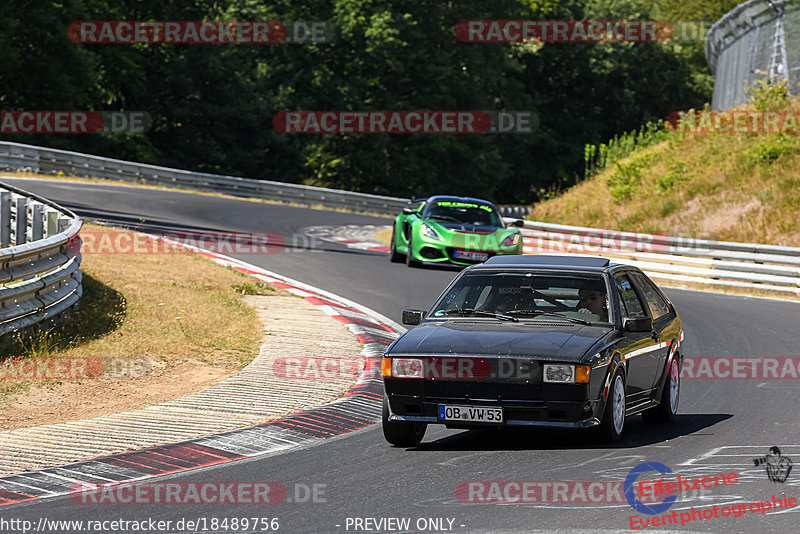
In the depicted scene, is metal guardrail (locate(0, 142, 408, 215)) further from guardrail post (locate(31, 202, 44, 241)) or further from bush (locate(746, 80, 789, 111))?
guardrail post (locate(31, 202, 44, 241))

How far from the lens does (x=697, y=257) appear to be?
909 inches

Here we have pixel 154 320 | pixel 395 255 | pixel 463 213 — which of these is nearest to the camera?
pixel 154 320

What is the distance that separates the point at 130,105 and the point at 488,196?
2068 cm

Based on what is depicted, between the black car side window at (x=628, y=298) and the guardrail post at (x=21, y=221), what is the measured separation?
1037 cm

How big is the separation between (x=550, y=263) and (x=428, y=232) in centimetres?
1212

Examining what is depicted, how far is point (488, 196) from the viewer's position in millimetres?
65625

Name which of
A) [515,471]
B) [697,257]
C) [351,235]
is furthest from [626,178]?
[515,471]

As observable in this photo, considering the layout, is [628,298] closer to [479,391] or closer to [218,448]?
[479,391]

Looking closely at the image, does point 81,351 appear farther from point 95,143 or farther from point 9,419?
point 95,143

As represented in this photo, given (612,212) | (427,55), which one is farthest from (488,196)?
(612,212)

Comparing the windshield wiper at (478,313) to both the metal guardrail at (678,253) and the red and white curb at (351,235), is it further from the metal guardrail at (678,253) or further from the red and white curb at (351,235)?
the red and white curb at (351,235)

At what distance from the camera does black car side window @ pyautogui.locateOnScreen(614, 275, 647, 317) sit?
30.2 feet

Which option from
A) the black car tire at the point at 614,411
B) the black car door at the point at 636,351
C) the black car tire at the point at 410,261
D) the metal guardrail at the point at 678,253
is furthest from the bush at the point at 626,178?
the black car tire at the point at 614,411

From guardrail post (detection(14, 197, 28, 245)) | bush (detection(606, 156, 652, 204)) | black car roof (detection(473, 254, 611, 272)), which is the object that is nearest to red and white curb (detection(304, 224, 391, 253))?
bush (detection(606, 156, 652, 204))
